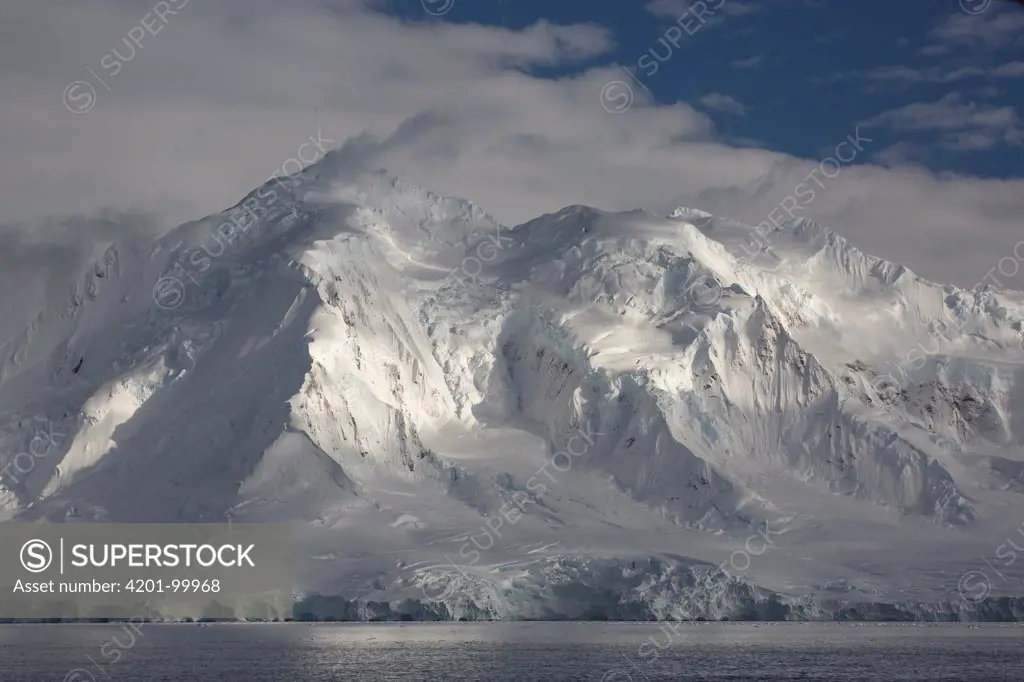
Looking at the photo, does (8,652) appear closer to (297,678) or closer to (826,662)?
(297,678)

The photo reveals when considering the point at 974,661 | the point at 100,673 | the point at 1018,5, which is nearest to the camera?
the point at 1018,5

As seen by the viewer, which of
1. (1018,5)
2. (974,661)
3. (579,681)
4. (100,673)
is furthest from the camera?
(974,661)

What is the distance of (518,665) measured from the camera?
585 ft

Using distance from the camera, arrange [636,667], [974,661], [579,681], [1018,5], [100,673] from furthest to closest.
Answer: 1. [974,661]
2. [636,667]
3. [100,673]
4. [579,681]
5. [1018,5]

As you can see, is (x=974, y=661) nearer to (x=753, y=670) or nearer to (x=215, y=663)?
(x=753, y=670)

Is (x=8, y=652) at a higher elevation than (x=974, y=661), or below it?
higher

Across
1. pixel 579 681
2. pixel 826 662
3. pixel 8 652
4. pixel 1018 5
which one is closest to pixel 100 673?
pixel 8 652

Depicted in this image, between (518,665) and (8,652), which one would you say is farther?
(8,652)

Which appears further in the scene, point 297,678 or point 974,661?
point 974,661

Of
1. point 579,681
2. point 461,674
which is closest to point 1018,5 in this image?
point 579,681

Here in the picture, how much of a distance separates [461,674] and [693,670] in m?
26.0

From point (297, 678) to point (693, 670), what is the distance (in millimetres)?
43050

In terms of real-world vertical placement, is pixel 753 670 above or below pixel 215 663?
below

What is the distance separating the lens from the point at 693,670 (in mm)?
172625
